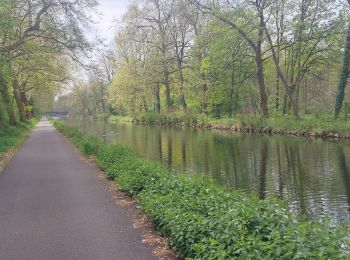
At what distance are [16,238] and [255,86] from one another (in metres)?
49.3

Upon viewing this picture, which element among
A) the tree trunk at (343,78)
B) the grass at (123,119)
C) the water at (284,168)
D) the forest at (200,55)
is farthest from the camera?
the grass at (123,119)

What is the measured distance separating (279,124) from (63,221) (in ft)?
89.3

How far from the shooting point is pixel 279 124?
32875 mm

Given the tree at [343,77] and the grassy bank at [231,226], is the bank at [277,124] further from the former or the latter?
the grassy bank at [231,226]

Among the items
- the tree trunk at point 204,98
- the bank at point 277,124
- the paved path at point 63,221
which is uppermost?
the tree trunk at point 204,98

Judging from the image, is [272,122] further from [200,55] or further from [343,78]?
[200,55]

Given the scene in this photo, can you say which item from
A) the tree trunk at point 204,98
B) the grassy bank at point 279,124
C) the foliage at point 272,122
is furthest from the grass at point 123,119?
the tree trunk at point 204,98

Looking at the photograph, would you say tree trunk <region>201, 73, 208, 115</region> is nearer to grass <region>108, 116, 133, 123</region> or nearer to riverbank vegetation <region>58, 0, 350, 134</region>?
riverbank vegetation <region>58, 0, 350, 134</region>

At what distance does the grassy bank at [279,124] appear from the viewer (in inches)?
1072

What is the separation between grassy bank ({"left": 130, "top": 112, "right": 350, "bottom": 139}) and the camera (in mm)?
27222

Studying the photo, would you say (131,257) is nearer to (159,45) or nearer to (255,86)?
(159,45)

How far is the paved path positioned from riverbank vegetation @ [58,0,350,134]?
12478mm

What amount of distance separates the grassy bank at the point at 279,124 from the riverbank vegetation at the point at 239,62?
0.11m

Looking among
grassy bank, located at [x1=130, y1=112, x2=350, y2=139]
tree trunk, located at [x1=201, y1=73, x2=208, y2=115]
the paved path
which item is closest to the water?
grassy bank, located at [x1=130, y1=112, x2=350, y2=139]
